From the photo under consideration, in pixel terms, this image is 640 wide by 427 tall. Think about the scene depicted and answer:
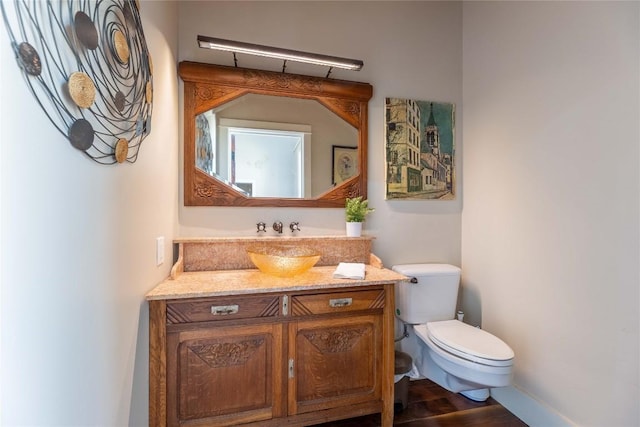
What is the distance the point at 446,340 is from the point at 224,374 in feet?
4.02

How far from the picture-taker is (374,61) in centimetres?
206

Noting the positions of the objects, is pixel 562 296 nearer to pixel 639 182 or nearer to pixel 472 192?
pixel 639 182

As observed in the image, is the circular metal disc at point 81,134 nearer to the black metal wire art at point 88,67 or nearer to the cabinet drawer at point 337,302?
the black metal wire art at point 88,67

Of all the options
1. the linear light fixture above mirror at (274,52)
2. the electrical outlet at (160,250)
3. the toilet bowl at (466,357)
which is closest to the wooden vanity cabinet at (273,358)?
the electrical outlet at (160,250)

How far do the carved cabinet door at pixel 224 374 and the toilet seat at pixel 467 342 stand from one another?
3.14ft

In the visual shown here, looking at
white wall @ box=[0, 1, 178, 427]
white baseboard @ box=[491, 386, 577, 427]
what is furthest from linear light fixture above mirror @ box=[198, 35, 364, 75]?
white baseboard @ box=[491, 386, 577, 427]

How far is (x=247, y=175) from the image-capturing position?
6.01ft

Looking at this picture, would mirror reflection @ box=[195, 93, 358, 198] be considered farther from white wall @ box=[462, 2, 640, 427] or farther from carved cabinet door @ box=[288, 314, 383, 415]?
white wall @ box=[462, 2, 640, 427]

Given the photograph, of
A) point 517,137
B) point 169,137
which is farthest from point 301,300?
point 517,137

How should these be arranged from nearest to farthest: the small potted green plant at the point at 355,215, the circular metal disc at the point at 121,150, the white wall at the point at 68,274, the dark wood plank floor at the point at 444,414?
1. the white wall at the point at 68,274
2. the circular metal disc at the point at 121,150
3. the dark wood plank floor at the point at 444,414
4. the small potted green plant at the point at 355,215

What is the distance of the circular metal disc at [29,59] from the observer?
541mm

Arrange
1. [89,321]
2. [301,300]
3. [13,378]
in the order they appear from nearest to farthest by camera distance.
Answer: [13,378] → [89,321] → [301,300]

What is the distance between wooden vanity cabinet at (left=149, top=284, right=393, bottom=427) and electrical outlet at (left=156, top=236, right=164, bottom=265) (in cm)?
23

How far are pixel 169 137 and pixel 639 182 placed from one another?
224cm
